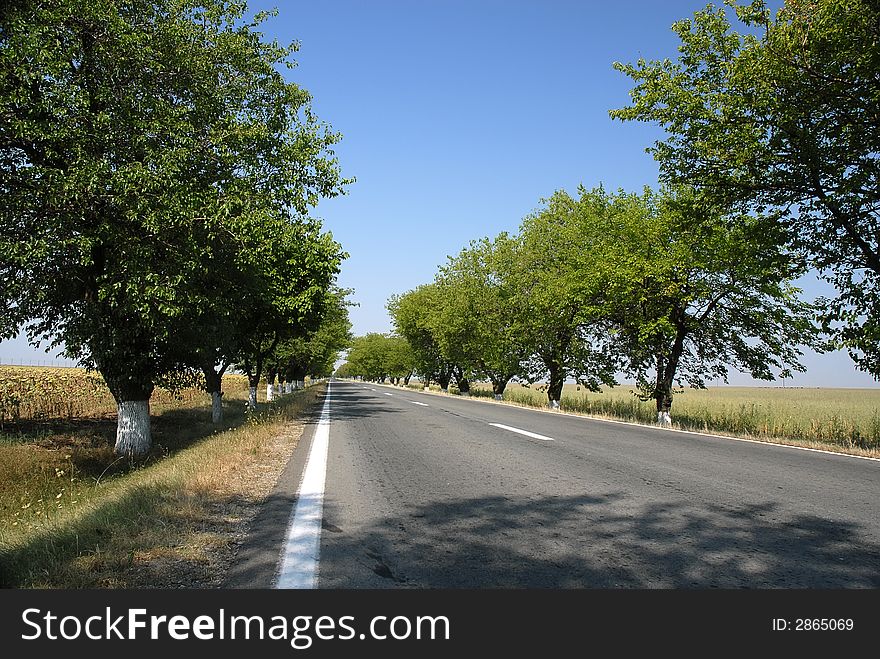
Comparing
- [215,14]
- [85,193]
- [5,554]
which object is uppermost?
[215,14]

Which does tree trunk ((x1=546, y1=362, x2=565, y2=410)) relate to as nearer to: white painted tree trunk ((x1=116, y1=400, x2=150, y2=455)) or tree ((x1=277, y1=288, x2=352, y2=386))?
tree ((x1=277, y1=288, x2=352, y2=386))

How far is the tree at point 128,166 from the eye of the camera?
9.75 meters

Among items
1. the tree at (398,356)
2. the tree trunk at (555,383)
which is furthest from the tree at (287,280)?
the tree at (398,356)

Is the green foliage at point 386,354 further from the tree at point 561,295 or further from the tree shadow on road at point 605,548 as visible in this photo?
the tree shadow on road at point 605,548

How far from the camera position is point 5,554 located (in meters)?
4.24

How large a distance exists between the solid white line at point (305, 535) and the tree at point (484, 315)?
27.1m

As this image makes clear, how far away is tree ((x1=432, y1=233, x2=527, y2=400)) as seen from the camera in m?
35.0

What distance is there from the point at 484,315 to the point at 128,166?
97.8 ft

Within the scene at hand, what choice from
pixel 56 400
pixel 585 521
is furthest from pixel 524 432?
pixel 56 400

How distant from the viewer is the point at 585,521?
4.93 m

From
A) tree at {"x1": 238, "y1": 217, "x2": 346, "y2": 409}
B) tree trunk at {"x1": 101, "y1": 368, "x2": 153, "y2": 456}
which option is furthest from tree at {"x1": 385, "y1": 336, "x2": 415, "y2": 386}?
tree trunk at {"x1": 101, "y1": 368, "x2": 153, "y2": 456}

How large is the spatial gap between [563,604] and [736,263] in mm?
19827

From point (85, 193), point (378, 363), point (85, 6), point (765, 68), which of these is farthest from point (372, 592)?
point (378, 363)

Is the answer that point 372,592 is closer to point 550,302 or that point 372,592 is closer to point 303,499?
point 303,499
